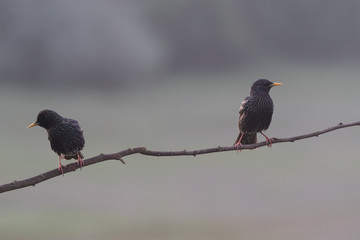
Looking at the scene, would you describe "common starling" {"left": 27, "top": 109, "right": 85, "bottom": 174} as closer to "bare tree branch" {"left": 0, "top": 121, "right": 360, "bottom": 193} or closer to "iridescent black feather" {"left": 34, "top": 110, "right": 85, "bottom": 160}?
"iridescent black feather" {"left": 34, "top": 110, "right": 85, "bottom": 160}

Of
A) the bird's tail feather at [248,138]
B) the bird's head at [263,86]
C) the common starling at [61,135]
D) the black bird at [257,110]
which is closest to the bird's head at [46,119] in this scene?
the common starling at [61,135]

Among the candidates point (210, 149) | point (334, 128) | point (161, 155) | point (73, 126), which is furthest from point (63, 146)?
point (334, 128)

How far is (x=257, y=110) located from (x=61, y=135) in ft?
9.89

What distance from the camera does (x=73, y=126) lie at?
5988 mm

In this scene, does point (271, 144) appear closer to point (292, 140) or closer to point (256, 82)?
point (292, 140)

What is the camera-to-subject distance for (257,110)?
6.27 meters

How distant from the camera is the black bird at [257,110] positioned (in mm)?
6273

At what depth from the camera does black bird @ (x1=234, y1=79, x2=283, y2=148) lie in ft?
20.6

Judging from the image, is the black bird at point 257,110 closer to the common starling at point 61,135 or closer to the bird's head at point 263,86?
the bird's head at point 263,86

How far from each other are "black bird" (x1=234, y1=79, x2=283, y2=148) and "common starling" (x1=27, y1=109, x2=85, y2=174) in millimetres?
2508

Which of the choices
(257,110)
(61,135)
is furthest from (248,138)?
(61,135)

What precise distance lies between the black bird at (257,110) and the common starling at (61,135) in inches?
98.7

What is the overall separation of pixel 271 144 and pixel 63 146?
295 cm

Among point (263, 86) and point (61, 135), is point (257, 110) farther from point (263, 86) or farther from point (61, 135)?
point (61, 135)
